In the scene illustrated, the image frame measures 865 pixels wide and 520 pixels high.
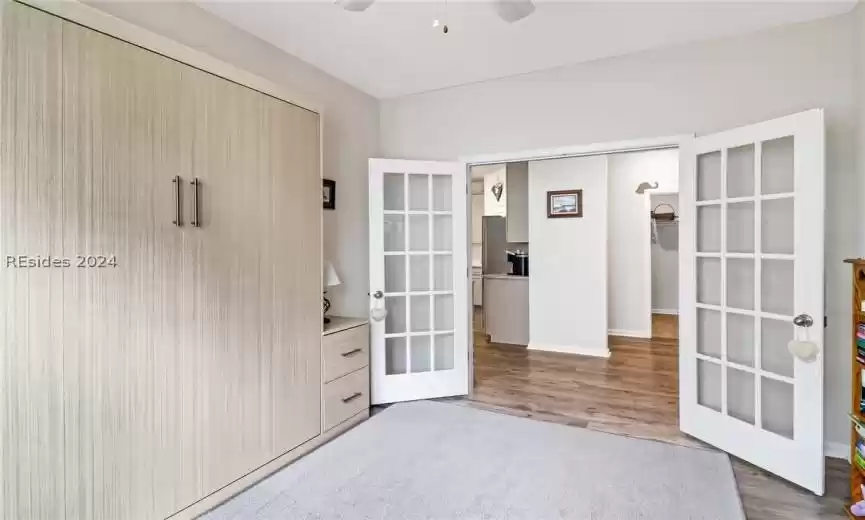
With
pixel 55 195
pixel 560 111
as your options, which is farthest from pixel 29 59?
pixel 560 111

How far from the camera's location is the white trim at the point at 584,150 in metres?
2.93

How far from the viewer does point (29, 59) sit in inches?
58.7

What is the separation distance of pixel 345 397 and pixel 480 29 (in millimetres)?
2516

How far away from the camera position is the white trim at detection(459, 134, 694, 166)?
2928mm

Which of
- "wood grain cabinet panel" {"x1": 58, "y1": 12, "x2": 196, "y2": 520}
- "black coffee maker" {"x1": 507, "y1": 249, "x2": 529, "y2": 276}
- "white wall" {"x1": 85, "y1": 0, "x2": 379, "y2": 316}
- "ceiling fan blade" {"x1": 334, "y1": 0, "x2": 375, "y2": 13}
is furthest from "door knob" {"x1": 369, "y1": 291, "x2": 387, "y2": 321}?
"black coffee maker" {"x1": 507, "y1": 249, "x2": 529, "y2": 276}

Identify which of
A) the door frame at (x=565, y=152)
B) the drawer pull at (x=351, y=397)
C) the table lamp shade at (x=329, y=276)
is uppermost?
the door frame at (x=565, y=152)

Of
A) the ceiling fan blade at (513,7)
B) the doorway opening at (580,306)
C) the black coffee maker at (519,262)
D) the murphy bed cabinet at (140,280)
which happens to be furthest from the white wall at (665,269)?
the murphy bed cabinet at (140,280)

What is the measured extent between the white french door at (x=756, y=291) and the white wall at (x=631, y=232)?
3374 mm

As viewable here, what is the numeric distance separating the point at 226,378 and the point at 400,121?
8.46 feet

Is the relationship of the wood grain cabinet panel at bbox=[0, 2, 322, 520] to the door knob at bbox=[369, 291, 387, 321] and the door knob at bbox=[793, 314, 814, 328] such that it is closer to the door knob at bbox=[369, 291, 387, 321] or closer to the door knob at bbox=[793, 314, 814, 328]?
the door knob at bbox=[369, 291, 387, 321]

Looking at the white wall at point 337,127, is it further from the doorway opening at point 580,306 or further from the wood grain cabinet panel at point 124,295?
the doorway opening at point 580,306

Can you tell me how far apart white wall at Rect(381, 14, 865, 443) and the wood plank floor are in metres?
0.69

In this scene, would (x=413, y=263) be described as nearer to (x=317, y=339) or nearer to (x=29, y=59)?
(x=317, y=339)

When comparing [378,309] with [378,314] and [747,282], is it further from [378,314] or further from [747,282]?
[747,282]
